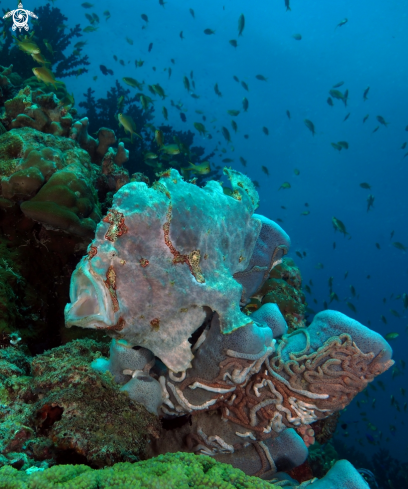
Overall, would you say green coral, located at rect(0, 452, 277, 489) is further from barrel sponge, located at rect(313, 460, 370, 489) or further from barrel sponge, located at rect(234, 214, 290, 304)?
barrel sponge, located at rect(234, 214, 290, 304)

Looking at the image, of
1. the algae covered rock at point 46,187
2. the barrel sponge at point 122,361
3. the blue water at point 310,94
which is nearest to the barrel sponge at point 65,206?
the algae covered rock at point 46,187

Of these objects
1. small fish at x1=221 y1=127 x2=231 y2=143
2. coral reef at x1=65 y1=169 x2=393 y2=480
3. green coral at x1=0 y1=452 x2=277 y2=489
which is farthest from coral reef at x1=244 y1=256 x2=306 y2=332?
small fish at x1=221 y1=127 x2=231 y2=143

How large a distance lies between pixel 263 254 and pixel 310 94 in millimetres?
92396

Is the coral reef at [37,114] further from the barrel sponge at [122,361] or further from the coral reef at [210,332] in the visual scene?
the barrel sponge at [122,361]

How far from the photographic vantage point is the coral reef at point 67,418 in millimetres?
1688

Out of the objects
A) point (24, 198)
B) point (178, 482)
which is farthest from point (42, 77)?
Answer: point (178, 482)

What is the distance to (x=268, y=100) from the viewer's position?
80938 millimetres

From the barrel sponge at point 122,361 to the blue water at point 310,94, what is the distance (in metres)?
66.6

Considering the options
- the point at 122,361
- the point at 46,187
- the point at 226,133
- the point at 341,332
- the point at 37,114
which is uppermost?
the point at 341,332

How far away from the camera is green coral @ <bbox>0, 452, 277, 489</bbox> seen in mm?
1247

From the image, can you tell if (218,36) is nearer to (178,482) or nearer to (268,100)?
(268,100)

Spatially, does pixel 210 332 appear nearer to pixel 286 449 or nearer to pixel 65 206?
pixel 286 449

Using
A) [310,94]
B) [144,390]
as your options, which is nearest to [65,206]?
[144,390]

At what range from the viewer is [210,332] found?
2.28 meters
